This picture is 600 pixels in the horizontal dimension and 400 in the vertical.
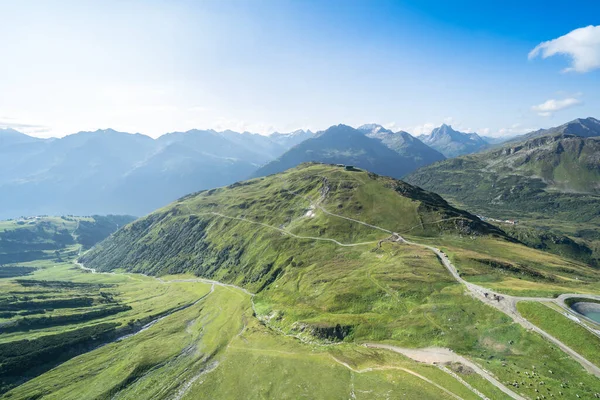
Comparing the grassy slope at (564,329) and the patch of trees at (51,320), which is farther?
the patch of trees at (51,320)

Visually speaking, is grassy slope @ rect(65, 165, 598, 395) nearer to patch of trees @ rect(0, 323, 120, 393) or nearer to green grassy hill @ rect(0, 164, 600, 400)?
green grassy hill @ rect(0, 164, 600, 400)

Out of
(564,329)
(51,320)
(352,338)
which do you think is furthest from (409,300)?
(51,320)

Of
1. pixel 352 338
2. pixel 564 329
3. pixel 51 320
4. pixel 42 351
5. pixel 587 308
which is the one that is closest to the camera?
pixel 564 329

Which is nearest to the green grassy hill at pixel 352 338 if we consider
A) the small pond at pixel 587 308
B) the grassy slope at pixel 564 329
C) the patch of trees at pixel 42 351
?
the grassy slope at pixel 564 329

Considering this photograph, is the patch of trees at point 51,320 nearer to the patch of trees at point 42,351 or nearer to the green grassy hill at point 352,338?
the green grassy hill at point 352,338

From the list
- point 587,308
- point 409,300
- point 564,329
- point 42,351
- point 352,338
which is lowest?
point 42,351

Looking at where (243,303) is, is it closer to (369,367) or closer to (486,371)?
(369,367)

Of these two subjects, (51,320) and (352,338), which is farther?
(51,320)

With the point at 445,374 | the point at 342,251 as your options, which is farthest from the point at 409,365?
the point at 342,251

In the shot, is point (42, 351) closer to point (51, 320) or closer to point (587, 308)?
point (51, 320)
